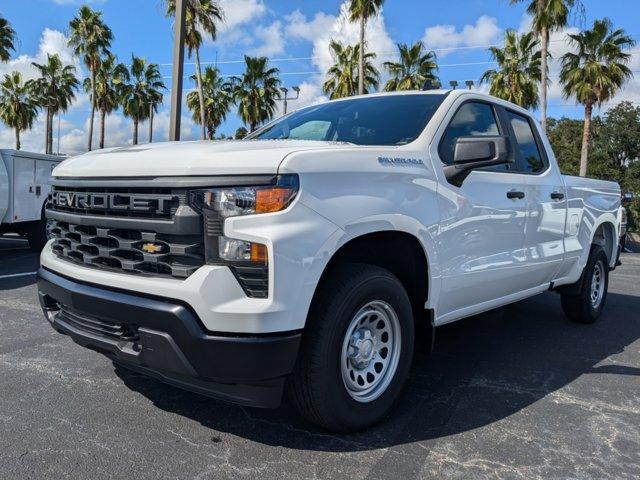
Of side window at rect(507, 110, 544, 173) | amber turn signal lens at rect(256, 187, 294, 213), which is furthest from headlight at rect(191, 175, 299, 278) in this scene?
side window at rect(507, 110, 544, 173)

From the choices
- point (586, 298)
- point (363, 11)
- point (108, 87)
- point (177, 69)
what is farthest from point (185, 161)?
point (108, 87)

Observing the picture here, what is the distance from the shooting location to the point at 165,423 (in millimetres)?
2998

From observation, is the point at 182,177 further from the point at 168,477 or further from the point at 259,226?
the point at 168,477

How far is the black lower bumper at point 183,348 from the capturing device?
7.70 ft

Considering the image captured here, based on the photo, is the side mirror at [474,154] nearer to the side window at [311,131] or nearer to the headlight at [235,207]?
the side window at [311,131]

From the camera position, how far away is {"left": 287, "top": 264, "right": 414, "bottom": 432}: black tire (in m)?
2.57

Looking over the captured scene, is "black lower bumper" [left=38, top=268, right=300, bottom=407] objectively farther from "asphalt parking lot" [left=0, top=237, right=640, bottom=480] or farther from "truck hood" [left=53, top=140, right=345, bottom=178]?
"truck hood" [left=53, top=140, right=345, bottom=178]

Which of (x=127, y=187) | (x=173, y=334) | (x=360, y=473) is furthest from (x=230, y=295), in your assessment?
A: (x=360, y=473)

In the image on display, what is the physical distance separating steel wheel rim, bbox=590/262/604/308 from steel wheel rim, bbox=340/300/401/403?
354 centimetres

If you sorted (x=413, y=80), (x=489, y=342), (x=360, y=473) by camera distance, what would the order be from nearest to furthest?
(x=360, y=473) < (x=489, y=342) < (x=413, y=80)

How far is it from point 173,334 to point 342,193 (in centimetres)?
101

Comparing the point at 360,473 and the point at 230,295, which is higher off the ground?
the point at 230,295

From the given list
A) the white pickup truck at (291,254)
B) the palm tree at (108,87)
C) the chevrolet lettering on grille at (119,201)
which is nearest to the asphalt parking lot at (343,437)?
the white pickup truck at (291,254)

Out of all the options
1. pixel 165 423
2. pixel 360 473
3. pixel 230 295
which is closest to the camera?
pixel 230 295
